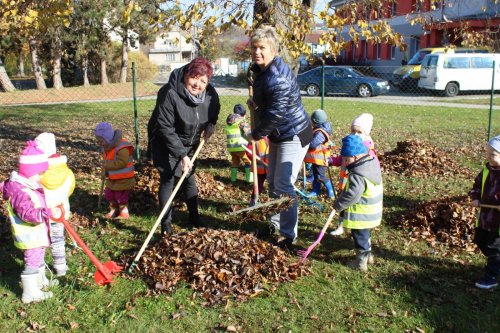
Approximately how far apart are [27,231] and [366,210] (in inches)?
114

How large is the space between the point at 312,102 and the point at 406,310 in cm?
1504

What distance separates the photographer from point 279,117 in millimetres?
4551

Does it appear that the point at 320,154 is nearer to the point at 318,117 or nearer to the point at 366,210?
the point at 318,117

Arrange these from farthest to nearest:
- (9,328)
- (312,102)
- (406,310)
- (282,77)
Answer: (312,102), (282,77), (406,310), (9,328)

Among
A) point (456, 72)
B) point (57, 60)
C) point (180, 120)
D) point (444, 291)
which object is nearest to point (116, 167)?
point (180, 120)

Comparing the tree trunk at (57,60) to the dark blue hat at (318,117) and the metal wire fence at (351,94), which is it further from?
the dark blue hat at (318,117)

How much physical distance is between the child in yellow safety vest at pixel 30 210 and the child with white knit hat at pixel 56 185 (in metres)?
0.21

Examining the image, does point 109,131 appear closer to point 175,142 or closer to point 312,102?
point 175,142

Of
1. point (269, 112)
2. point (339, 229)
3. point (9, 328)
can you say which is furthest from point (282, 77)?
point (9, 328)

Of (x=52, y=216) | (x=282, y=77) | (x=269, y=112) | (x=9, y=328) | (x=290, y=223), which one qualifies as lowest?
(x=9, y=328)

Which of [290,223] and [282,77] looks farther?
[290,223]

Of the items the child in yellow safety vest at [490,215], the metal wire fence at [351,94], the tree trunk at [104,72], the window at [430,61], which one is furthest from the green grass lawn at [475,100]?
the tree trunk at [104,72]

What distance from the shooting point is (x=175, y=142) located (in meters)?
4.84

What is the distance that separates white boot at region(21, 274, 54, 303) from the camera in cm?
400
